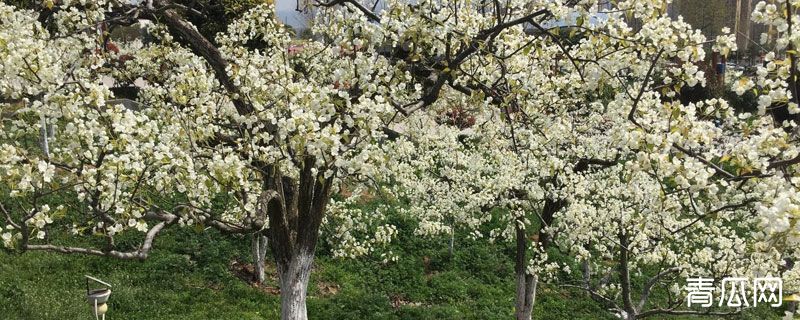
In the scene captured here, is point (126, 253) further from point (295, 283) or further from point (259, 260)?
point (259, 260)

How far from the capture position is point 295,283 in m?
6.60

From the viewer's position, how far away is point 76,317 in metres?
8.52

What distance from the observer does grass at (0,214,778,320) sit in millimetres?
9305

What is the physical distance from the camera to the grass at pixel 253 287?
930cm

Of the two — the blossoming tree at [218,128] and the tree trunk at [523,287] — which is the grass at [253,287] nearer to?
the tree trunk at [523,287]

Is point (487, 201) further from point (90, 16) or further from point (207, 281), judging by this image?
point (90, 16)

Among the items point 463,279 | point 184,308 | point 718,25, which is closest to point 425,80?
point 184,308

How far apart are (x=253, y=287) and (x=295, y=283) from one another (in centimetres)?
468

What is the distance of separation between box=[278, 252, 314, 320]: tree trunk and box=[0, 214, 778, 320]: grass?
321 centimetres

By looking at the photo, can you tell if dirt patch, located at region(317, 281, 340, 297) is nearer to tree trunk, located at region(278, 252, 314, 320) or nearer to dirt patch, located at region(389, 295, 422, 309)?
dirt patch, located at region(389, 295, 422, 309)

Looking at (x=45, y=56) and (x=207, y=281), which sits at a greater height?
(x=45, y=56)

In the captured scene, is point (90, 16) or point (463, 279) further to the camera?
point (463, 279)

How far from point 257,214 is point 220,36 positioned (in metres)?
5.11

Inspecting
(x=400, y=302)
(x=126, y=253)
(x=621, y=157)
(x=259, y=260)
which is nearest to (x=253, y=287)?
(x=259, y=260)
